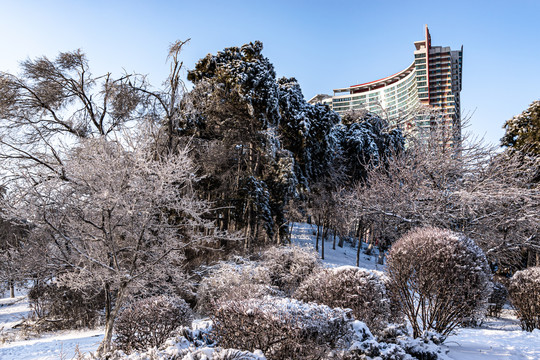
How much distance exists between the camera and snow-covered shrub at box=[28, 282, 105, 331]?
984 cm

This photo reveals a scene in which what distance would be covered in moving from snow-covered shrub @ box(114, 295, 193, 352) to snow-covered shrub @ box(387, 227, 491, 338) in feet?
12.9

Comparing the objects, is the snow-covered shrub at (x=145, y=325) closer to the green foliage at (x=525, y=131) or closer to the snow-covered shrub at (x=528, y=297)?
the snow-covered shrub at (x=528, y=297)

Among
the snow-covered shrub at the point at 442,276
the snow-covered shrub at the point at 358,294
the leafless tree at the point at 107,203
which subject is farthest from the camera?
the leafless tree at the point at 107,203

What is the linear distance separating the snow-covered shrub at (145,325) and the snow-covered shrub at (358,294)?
257cm

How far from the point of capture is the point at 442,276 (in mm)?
5152

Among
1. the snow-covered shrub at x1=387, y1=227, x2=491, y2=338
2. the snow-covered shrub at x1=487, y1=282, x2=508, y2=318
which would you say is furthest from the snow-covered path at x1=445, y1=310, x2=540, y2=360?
the snow-covered shrub at x1=487, y1=282, x2=508, y2=318

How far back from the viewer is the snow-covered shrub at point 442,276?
5109 millimetres

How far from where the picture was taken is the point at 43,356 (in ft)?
20.9

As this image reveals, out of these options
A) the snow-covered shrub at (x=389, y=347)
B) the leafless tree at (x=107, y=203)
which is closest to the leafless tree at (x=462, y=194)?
the snow-covered shrub at (x=389, y=347)

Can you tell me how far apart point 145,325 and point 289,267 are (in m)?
6.01

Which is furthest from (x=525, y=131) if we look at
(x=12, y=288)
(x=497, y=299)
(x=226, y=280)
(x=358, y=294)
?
(x=12, y=288)

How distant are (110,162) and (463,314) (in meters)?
7.05

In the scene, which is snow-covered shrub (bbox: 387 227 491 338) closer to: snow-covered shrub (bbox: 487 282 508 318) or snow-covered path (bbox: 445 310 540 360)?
snow-covered path (bbox: 445 310 540 360)

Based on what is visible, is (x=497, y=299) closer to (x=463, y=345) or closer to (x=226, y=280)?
(x=463, y=345)
